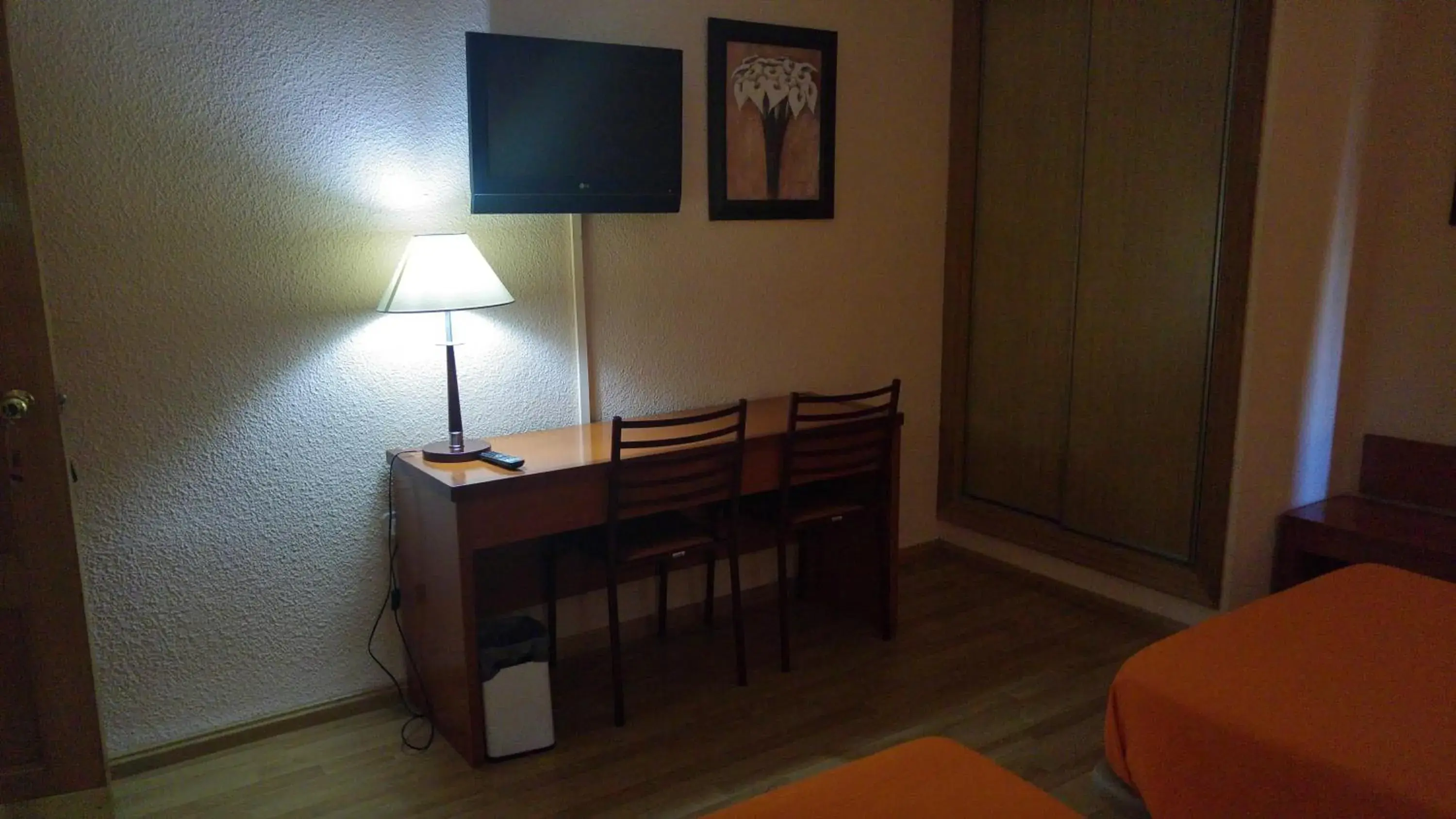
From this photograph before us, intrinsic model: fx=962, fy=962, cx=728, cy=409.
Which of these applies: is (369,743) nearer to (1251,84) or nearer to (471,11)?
(471,11)

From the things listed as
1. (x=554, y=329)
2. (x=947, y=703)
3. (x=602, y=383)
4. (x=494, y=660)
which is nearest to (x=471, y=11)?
(x=554, y=329)

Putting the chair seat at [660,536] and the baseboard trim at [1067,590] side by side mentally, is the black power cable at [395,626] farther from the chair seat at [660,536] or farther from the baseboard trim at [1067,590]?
the baseboard trim at [1067,590]

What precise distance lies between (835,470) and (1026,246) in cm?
130

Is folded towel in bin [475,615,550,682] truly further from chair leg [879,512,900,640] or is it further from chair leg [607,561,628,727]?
chair leg [879,512,900,640]

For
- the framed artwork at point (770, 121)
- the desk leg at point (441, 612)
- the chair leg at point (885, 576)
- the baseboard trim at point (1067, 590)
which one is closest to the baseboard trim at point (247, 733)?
the desk leg at point (441, 612)

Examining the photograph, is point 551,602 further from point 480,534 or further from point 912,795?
point 912,795

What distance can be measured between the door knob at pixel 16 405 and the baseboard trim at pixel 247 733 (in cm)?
104

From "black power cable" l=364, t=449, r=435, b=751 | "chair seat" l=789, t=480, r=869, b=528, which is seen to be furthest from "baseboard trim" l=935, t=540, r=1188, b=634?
"black power cable" l=364, t=449, r=435, b=751

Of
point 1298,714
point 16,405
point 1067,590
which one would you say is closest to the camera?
point 1298,714

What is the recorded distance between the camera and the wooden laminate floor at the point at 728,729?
2.48m

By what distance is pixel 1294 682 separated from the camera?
6.21ft

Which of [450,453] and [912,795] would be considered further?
[450,453]

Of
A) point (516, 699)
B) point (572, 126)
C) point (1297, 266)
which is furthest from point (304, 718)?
point (1297, 266)

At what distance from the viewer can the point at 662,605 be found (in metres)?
3.38
